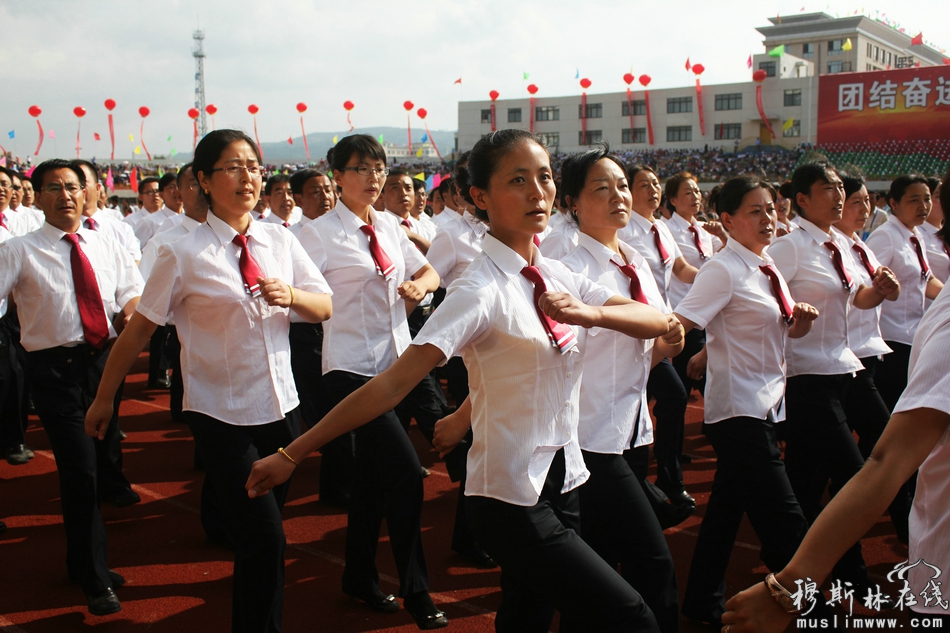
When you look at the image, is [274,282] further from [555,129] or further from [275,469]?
[555,129]

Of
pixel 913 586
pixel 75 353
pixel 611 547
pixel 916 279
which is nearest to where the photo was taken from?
pixel 913 586

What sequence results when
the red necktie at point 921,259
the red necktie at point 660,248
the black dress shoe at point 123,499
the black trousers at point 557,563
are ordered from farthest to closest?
1. the red necktie at point 660,248
2. the red necktie at point 921,259
3. the black dress shoe at point 123,499
4. the black trousers at point 557,563

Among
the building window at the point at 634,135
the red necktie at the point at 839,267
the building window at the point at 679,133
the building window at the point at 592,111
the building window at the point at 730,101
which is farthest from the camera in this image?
the building window at the point at 592,111

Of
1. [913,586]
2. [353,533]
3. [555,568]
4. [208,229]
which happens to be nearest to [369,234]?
[208,229]

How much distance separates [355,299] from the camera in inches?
155

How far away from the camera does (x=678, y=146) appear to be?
56094 millimetres

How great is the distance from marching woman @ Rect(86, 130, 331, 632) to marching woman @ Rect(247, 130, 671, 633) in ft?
2.62

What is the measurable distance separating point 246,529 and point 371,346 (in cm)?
120

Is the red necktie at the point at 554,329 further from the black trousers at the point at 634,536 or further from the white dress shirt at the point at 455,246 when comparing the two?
the white dress shirt at the point at 455,246

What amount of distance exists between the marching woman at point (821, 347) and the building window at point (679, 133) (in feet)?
179

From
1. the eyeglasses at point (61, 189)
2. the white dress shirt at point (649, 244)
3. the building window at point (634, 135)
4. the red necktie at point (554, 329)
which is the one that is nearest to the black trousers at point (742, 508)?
the red necktie at point (554, 329)

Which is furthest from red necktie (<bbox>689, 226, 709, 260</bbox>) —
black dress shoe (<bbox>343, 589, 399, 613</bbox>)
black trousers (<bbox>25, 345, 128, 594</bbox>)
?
black trousers (<bbox>25, 345, 128, 594</bbox>)

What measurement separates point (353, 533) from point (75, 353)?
Answer: 1650 millimetres

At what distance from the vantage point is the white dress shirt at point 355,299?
12.6ft
